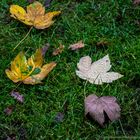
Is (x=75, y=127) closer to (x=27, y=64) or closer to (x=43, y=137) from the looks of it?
(x=43, y=137)

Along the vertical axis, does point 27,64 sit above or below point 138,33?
above

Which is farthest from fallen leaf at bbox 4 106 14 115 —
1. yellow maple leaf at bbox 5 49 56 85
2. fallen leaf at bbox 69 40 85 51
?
fallen leaf at bbox 69 40 85 51

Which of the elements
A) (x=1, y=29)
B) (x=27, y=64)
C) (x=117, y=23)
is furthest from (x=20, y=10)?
(x=117, y=23)

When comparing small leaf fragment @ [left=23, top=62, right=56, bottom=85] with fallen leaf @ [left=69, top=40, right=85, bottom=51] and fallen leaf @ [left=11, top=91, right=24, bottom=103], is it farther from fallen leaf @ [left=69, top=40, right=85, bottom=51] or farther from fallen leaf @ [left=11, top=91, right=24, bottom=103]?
fallen leaf @ [left=69, top=40, right=85, bottom=51]

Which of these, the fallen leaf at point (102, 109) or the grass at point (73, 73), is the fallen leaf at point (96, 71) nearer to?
the grass at point (73, 73)

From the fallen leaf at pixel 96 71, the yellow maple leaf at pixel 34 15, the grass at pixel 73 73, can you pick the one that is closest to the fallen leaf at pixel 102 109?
the grass at pixel 73 73
